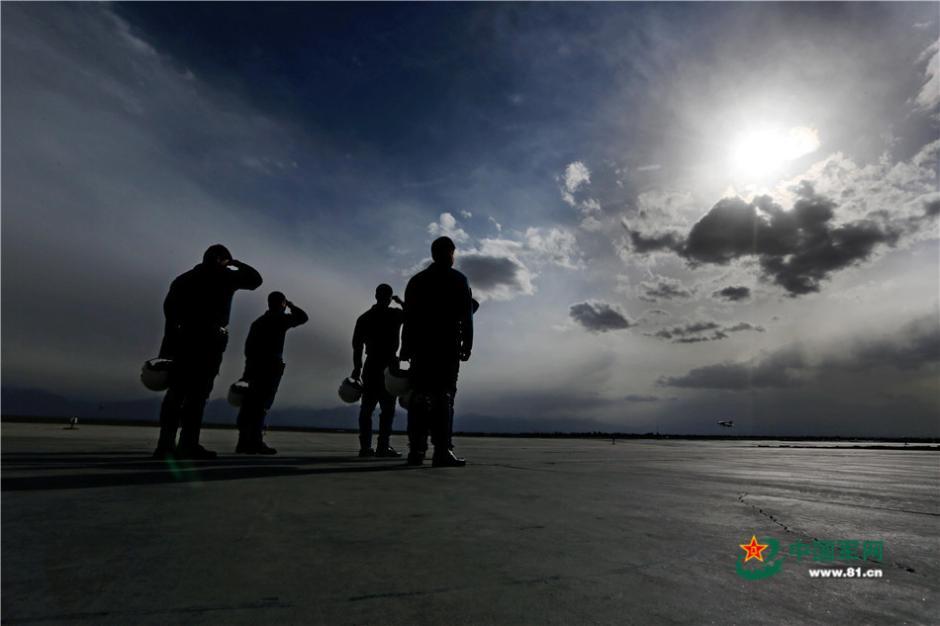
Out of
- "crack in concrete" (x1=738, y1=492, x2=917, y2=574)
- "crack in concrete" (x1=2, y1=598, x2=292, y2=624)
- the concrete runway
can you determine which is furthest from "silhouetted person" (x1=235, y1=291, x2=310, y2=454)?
"crack in concrete" (x1=2, y1=598, x2=292, y2=624)

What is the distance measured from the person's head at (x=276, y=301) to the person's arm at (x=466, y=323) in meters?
2.70

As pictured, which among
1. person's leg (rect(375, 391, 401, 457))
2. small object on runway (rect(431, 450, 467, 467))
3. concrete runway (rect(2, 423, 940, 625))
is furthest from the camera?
person's leg (rect(375, 391, 401, 457))

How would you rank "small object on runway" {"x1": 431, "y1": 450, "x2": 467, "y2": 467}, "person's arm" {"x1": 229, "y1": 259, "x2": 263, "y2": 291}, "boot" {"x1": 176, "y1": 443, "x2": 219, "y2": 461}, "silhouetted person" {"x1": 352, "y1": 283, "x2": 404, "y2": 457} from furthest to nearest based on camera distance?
1. "silhouetted person" {"x1": 352, "y1": 283, "x2": 404, "y2": 457}
2. "person's arm" {"x1": 229, "y1": 259, "x2": 263, "y2": 291}
3. "boot" {"x1": 176, "y1": 443, "x2": 219, "y2": 461}
4. "small object on runway" {"x1": 431, "y1": 450, "x2": 467, "y2": 467}

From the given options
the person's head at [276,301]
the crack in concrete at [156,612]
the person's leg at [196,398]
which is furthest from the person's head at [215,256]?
the crack in concrete at [156,612]

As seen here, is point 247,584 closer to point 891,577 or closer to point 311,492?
point 311,492

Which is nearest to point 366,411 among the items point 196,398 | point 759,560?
point 196,398

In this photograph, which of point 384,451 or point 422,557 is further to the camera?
point 384,451

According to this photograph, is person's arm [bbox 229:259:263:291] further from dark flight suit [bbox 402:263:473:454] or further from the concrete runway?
the concrete runway

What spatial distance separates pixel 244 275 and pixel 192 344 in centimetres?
81

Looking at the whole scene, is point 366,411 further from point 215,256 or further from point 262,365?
point 215,256

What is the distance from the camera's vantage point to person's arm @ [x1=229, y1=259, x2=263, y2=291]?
4680 millimetres

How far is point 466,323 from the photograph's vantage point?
451cm

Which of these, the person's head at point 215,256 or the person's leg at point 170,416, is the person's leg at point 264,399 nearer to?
the person's leg at point 170,416

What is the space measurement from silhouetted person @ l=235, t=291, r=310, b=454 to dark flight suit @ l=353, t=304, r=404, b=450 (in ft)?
2.47
